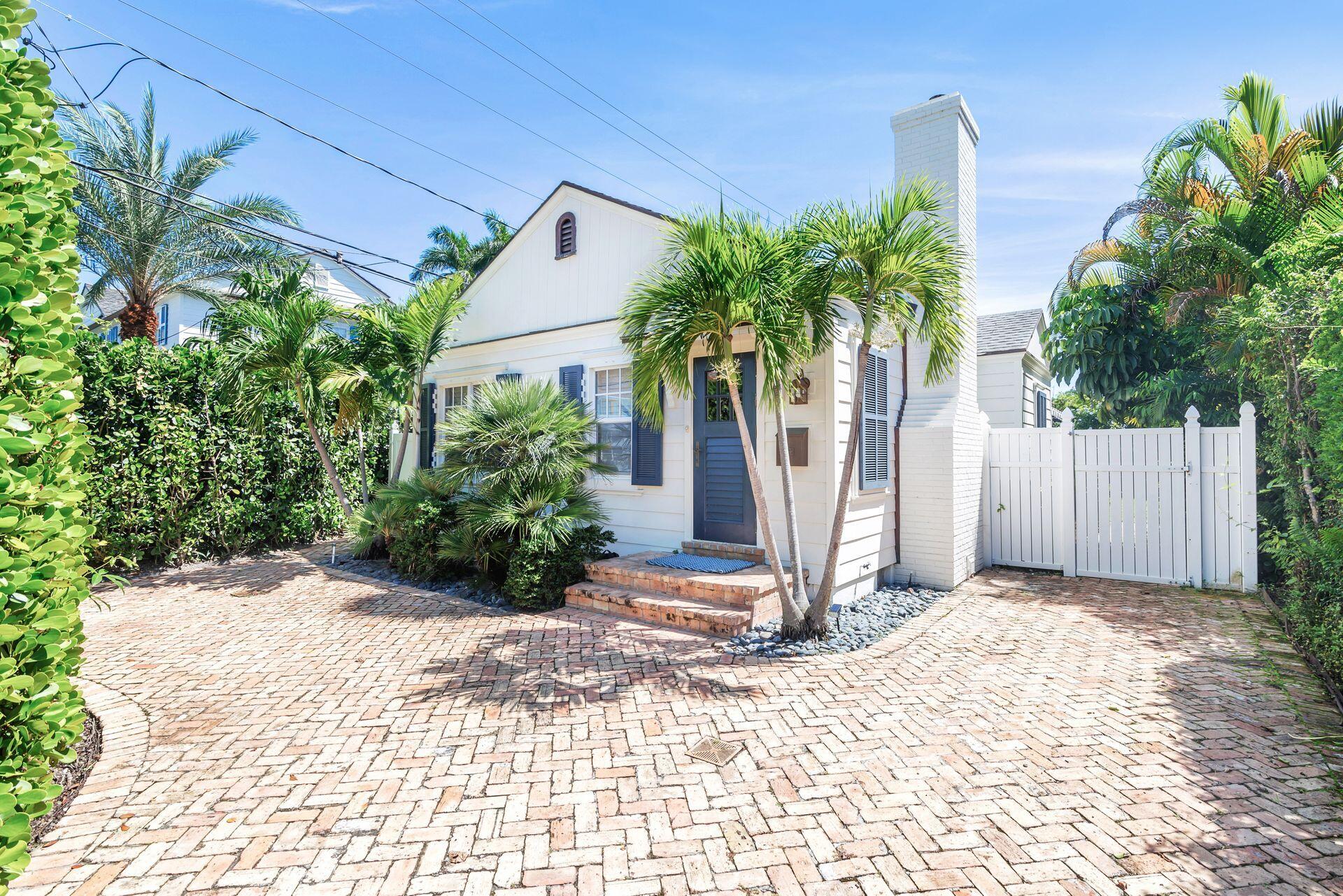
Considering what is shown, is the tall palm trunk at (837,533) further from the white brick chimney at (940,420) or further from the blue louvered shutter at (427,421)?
the blue louvered shutter at (427,421)

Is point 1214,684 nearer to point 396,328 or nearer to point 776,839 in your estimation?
point 776,839

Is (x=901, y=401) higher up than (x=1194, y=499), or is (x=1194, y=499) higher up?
(x=901, y=401)

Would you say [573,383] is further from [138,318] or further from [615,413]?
[138,318]

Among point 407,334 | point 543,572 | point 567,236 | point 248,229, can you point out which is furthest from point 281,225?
point 543,572

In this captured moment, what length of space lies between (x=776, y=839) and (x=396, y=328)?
8.59 meters

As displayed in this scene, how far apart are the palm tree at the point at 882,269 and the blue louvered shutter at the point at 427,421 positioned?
7944 millimetres

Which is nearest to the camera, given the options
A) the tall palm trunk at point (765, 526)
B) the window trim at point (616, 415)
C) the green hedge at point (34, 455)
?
the green hedge at point (34, 455)

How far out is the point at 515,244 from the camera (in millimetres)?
9609

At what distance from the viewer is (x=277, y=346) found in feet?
26.9

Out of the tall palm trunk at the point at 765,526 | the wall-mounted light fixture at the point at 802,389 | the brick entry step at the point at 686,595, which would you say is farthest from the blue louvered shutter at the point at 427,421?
the tall palm trunk at the point at 765,526

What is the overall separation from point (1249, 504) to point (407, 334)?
11234 mm

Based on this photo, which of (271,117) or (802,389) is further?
(271,117)

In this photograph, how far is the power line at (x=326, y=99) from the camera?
7469 mm

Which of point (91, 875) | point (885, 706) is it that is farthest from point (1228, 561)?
point (91, 875)
